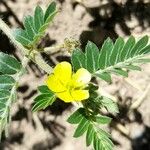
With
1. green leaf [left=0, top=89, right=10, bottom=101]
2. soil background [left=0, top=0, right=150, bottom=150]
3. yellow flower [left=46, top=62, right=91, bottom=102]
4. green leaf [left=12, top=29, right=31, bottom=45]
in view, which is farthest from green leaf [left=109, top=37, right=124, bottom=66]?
soil background [left=0, top=0, right=150, bottom=150]

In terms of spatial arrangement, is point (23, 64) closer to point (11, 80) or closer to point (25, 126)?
point (11, 80)

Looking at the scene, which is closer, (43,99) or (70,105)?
(43,99)

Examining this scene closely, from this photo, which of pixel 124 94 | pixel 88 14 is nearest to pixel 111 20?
pixel 88 14

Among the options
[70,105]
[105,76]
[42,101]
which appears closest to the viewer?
[42,101]

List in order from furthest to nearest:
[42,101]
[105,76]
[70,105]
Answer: [70,105], [105,76], [42,101]

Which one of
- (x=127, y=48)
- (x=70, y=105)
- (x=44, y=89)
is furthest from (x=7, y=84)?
(x=70, y=105)

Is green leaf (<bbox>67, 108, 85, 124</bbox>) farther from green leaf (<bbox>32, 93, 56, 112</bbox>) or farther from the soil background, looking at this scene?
the soil background

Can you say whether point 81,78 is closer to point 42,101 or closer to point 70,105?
point 42,101
